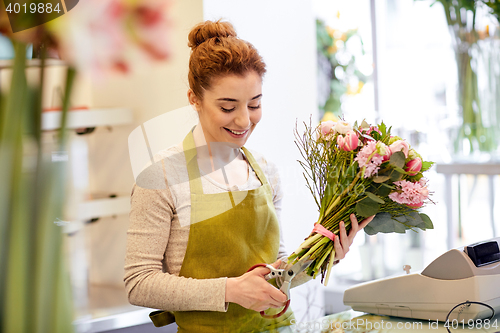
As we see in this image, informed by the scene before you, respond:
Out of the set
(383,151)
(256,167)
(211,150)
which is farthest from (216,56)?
(383,151)

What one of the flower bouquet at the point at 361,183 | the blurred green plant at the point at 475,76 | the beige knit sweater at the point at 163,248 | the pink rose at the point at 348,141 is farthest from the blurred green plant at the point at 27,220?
the blurred green plant at the point at 475,76

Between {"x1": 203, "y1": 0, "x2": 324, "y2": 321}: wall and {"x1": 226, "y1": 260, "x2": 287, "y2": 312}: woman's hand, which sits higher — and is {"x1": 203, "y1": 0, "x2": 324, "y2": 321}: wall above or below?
above

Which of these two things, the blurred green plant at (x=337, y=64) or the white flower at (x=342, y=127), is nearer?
the white flower at (x=342, y=127)

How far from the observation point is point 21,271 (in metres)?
1.11

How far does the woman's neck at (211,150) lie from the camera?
1269 millimetres

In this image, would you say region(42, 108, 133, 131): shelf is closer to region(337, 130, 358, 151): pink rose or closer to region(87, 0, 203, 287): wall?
region(87, 0, 203, 287): wall

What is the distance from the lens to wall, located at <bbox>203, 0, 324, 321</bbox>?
185cm

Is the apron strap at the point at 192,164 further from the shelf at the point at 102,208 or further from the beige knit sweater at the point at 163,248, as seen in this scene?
the shelf at the point at 102,208

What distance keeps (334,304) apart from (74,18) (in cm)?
248

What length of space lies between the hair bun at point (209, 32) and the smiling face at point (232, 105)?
5.1 inches

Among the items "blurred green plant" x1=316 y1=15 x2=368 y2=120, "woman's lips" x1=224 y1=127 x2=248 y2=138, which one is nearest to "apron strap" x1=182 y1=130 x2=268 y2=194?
"woman's lips" x1=224 y1=127 x2=248 y2=138

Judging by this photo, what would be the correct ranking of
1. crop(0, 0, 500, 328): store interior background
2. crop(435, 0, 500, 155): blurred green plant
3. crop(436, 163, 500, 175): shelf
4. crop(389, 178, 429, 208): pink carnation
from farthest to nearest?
1. crop(435, 0, 500, 155): blurred green plant
2. crop(436, 163, 500, 175): shelf
3. crop(0, 0, 500, 328): store interior background
4. crop(389, 178, 429, 208): pink carnation

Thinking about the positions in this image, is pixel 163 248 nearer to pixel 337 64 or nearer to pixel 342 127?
pixel 342 127

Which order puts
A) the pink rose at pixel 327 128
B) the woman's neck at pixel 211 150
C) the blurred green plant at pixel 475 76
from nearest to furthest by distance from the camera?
1. the pink rose at pixel 327 128
2. the woman's neck at pixel 211 150
3. the blurred green plant at pixel 475 76
